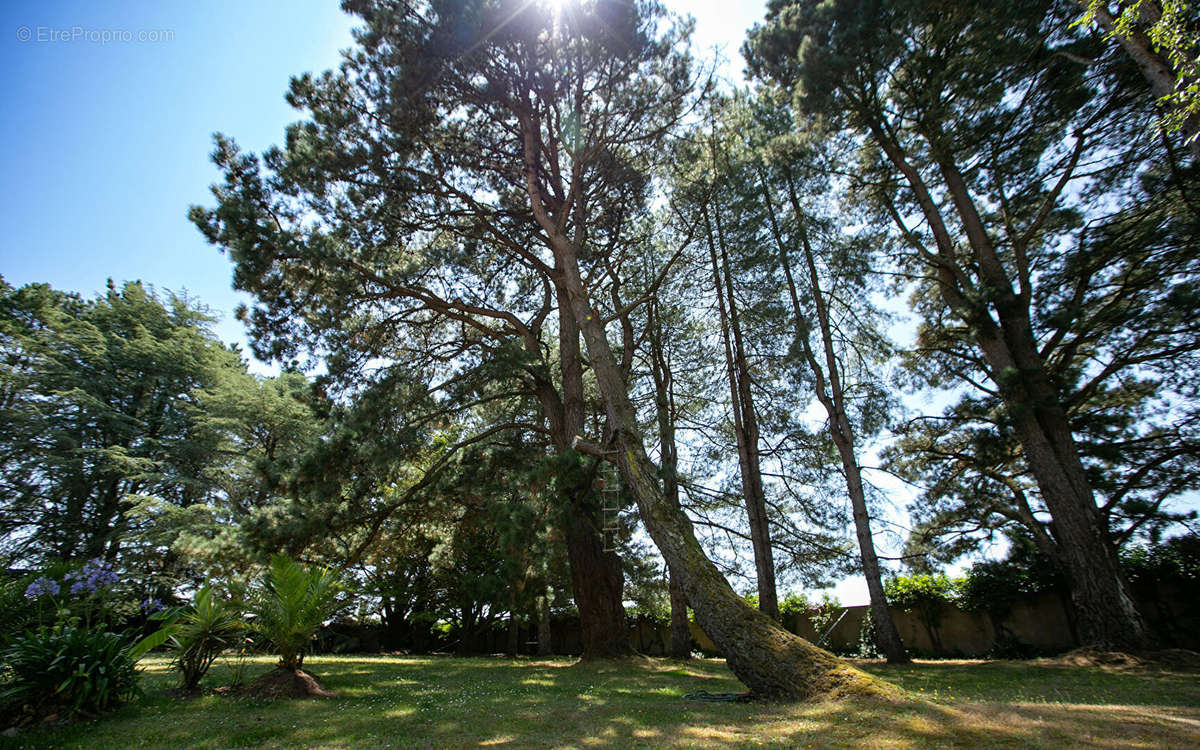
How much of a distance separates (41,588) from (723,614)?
6895mm

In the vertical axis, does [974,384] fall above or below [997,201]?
below

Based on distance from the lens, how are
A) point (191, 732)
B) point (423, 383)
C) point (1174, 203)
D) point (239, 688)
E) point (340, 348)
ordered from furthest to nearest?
1. point (423, 383)
2. point (340, 348)
3. point (1174, 203)
4. point (239, 688)
5. point (191, 732)

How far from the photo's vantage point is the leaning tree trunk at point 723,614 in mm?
4652

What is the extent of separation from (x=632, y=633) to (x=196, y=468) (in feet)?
56.2

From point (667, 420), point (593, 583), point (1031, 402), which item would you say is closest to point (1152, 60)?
point (1031, 402)

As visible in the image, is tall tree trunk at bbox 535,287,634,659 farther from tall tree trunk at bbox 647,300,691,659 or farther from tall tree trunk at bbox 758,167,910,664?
tall tree trunk at bbox 758,167,910,664

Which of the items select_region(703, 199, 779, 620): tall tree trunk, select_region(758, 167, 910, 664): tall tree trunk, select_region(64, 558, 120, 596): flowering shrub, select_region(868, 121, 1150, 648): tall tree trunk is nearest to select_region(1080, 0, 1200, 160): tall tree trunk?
select_region(868, 121, 1150, 648): tall tree trunk

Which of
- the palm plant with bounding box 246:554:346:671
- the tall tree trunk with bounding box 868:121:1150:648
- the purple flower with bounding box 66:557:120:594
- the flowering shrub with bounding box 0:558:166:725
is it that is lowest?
the flowering shrub with bounding box 0:558:166:725

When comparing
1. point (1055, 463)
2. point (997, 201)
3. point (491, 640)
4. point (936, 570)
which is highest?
point (997, 201)

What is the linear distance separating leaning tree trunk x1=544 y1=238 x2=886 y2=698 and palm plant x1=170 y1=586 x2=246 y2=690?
16.1 feet

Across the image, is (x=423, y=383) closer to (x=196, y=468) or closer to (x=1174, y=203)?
(x=1174, y=203)

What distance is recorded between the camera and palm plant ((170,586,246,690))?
5863 millimetres

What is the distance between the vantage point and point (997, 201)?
11.0 meters

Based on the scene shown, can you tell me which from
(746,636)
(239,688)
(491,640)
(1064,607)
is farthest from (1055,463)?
(491,640)
